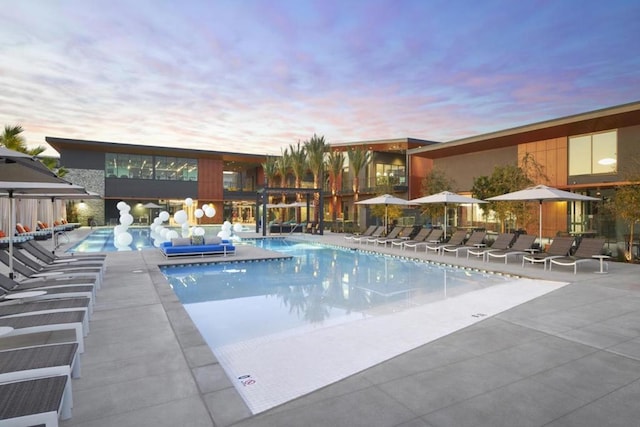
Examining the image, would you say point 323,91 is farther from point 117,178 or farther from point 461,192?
point 117,178

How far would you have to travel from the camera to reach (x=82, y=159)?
113 ft

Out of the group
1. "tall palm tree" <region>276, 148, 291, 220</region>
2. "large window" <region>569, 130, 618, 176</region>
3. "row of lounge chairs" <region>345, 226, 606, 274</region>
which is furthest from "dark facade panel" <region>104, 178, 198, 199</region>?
"large window" <region>569, 130, 618, 176</region>

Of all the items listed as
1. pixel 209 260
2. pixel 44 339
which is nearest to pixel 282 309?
pixel 44 339

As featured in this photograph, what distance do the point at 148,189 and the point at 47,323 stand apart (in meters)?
36.0

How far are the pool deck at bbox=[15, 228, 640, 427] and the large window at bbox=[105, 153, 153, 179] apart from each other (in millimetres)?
34006

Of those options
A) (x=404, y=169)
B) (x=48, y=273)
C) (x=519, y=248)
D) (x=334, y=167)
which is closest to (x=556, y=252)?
(x=519, y=248)

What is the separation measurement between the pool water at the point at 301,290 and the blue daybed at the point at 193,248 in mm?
1086

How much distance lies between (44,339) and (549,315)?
6.77 metres

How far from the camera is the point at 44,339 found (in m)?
4.27

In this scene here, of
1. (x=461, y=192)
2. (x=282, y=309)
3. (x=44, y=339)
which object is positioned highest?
(x=461, y=192)

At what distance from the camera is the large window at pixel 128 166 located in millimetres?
35375

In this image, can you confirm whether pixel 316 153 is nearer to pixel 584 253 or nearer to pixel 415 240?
pixel 415 240

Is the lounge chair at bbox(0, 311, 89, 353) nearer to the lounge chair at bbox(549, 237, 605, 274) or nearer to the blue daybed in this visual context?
the blue daybed

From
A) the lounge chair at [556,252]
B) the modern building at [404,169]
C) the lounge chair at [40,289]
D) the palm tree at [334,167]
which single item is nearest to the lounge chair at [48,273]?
the lounge chair at [40,289]
